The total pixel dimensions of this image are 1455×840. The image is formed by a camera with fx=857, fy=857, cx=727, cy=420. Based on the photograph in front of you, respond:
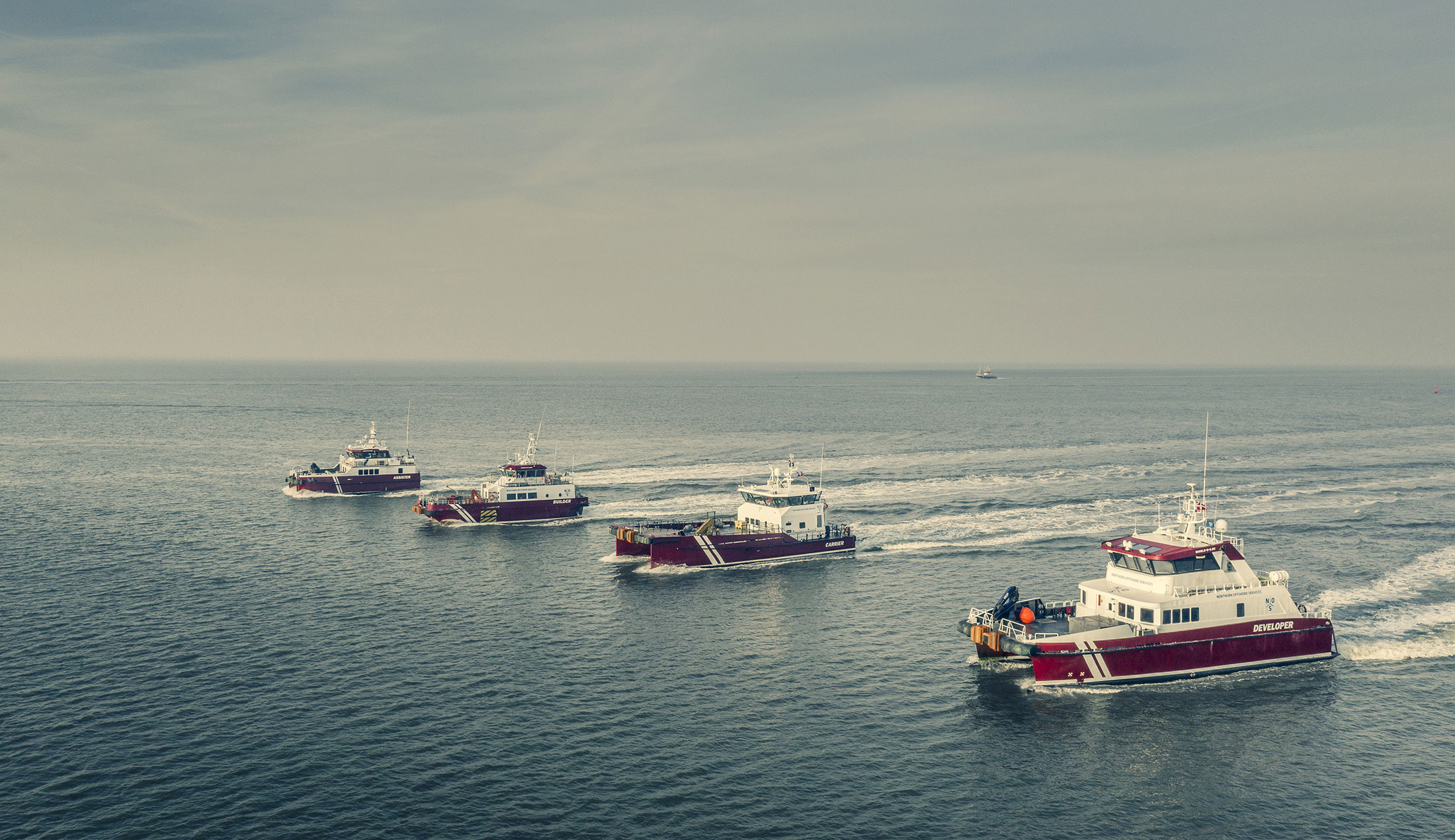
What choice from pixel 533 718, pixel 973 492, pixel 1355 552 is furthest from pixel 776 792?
pixel 973 492

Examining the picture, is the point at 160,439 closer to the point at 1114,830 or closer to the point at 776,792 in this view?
the point at 776,792

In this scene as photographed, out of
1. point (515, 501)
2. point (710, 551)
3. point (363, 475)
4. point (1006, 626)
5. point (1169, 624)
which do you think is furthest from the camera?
point (363, 475)

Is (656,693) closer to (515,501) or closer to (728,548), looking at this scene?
(728,548)

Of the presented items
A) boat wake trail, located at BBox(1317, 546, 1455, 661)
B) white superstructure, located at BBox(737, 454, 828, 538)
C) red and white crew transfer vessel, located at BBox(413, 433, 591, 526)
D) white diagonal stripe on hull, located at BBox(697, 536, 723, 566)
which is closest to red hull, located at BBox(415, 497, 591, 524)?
red and white crew transfer vessel, located at BBox(413, 433, 591, 526)

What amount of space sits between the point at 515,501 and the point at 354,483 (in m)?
32.1

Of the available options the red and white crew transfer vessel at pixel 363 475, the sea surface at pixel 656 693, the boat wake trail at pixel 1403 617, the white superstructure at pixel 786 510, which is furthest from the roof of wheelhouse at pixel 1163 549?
the red and white crew transfer vessel at pixel 363 475

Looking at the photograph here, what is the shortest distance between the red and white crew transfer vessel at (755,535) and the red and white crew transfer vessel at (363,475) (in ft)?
169

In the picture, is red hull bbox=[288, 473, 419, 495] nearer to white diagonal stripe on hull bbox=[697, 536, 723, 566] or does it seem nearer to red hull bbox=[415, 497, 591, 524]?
red hull bbox=[415, 497, 591, 524]

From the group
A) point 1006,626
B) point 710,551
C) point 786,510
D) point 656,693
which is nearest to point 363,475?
point 710,551

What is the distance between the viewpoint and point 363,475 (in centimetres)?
12338

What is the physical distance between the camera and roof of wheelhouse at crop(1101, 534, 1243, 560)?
185ft

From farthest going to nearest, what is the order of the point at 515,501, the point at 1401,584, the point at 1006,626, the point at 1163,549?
the point at 515,501
the point at 1401,584
the point at 1163,549
the point at 1006,626

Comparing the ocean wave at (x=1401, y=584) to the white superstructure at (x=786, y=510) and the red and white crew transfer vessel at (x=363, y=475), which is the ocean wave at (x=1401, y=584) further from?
the red and white crew transfer vessel at (x=363, y=475)

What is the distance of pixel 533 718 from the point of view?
1870 inches
